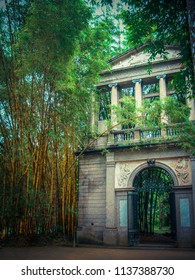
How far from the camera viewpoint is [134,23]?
468 cm

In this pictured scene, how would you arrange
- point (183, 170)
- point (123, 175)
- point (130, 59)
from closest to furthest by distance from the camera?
1. point (183, 170)
2. point (123, 175)
3. point (130, 59)

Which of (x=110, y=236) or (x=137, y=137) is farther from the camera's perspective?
(x=137, y=137)

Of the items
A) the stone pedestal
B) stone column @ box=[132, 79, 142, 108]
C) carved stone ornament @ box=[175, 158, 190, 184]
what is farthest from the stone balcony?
the stone pedestal

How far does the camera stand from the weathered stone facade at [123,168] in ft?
27.8

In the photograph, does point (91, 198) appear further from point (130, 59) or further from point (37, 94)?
point (130, 59)

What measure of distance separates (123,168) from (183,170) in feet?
6.44

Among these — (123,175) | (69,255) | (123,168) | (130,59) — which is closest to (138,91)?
(130,59)

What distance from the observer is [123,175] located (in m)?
9.32

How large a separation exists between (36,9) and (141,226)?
9719mm

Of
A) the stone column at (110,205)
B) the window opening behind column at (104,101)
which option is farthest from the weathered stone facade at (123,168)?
the window opening behind column at (104,101)

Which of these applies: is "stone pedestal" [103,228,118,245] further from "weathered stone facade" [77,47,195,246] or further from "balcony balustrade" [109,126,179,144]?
"balcony balustrade" [109,126,179,144]

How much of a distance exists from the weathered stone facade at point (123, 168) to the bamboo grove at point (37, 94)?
1.52 m

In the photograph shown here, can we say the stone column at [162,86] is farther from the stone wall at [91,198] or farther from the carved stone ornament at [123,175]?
the stone wall at [91,198]

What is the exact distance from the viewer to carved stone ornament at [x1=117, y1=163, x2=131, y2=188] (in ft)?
30.3
